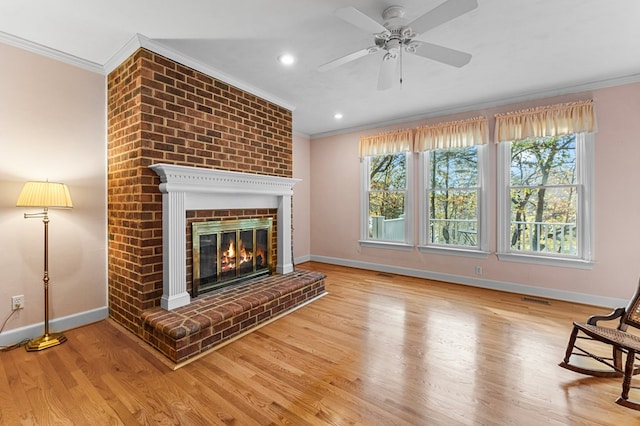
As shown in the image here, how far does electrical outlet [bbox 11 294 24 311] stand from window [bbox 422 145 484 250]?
4887mm

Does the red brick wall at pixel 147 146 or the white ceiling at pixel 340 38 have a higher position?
the white ceiling at pixel 340 38

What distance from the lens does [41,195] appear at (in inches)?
91.5

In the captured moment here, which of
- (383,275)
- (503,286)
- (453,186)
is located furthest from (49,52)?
(503,286)

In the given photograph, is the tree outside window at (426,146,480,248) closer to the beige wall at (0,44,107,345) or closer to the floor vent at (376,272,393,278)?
the floor vent at (376,272,393,278)

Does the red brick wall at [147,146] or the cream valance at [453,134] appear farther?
→ the cream valance at [453,134]

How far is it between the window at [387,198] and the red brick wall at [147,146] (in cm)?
Result: 281

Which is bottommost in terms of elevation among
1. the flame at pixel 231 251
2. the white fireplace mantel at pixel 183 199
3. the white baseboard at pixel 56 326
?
the white baseboard at pixel 56 326

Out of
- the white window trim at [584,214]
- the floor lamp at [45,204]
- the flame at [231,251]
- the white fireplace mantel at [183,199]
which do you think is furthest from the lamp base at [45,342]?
the white window trim at [584,214]

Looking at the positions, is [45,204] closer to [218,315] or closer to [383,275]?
[218,315]

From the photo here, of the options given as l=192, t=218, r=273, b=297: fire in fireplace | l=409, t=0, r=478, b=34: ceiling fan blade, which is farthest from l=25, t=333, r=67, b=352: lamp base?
l=409, t=0, r=478, b=34: ceiling fan blade

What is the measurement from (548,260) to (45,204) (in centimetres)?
548

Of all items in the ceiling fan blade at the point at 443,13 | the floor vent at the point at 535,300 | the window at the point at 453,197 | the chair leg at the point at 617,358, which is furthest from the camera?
the window at the point at 453,197

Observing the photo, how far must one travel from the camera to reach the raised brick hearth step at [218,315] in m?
2.24

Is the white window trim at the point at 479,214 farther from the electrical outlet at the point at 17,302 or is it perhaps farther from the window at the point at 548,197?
the electrical outlet at the point at 17,302
